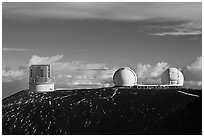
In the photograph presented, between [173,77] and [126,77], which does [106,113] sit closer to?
[126,77]

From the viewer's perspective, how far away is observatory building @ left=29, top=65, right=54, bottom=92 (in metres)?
70.9

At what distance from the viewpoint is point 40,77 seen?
2793 inches

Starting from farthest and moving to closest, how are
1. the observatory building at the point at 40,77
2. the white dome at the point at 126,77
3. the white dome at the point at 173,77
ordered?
the observatory building at the point at 40,77
the white dome at the point at 173,77
the white dome at the point at 126,77

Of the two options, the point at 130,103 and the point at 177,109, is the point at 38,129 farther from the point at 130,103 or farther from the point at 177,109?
the point at 177,109

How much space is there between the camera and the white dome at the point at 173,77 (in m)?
69.3

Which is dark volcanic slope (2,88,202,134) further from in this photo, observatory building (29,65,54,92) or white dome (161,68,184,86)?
white dome (161,68,184,86)

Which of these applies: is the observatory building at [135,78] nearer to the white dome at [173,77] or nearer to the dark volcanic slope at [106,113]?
the white dome at [173,77]

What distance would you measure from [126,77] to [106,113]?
34.2 feet

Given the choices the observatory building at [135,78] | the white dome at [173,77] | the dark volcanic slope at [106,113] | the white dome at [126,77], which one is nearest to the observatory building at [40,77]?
the dark volcanic slope at [106,113]

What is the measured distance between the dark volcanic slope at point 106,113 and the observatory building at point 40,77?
7.93 ft

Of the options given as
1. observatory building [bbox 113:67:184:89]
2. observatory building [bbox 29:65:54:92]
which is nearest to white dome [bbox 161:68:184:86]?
observatory building [bbox 113:67:184:89]

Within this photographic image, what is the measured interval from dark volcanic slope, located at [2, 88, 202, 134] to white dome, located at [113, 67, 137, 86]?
7.45 ft

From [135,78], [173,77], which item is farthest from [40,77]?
[173,77]

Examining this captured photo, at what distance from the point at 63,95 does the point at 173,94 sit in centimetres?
2117
